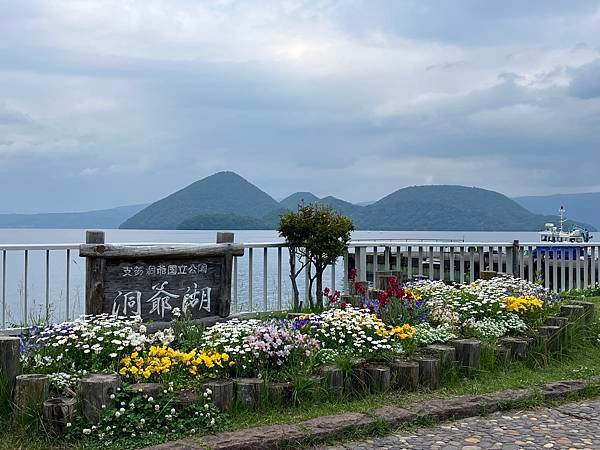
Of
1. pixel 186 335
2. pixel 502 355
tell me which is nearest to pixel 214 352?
pixel 186 335

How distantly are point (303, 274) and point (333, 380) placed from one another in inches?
168

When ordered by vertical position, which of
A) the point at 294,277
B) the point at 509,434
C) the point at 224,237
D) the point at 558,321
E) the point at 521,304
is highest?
the point at 224,237

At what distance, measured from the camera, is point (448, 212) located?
5750cm

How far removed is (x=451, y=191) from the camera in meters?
68.5

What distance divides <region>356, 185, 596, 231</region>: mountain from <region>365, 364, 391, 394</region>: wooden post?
1479 inches

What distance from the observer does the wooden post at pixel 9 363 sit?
4.36 metres

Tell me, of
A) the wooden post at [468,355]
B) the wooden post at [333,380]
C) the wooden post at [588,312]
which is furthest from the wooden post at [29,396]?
the wooden post at [588,312]

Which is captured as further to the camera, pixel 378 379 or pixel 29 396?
pixel 378 379

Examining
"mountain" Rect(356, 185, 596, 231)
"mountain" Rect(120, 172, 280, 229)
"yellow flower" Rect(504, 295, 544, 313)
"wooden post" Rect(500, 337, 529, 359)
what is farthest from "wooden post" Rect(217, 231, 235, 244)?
"mountain" Rect(120, 172, 280, 229)

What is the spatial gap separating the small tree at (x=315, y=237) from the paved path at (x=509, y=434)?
4.01 metres

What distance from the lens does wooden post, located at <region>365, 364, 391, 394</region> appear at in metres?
5.21

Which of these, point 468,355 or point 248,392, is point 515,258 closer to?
point 468,355

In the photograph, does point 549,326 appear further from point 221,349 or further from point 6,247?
point 6,247

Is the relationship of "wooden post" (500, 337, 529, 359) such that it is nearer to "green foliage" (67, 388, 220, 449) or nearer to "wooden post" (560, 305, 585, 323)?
"wooden post" (560, 305, 585, 323)
